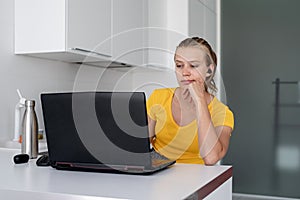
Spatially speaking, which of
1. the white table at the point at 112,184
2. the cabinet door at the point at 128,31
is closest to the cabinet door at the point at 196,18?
the cabinet door at the point at 128,31

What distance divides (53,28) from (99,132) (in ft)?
3.80

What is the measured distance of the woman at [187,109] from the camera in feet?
5.05

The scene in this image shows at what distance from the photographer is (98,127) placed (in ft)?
3.38

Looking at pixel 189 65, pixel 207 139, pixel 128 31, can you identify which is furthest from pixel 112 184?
pixel 128 31

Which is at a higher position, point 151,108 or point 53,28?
point 53,28

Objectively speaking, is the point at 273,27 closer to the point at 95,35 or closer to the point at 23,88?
the point at 95,35

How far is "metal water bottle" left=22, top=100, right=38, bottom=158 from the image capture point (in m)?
1.38

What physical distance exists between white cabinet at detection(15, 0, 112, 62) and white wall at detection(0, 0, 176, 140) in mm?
60

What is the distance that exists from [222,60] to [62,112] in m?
2.85

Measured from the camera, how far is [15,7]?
211cm

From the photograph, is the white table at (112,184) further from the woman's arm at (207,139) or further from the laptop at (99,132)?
the woman's arm at (207,139)

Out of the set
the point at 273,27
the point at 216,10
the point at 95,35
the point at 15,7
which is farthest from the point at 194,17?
the point at 15,7

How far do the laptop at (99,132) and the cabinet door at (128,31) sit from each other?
150 centimetres

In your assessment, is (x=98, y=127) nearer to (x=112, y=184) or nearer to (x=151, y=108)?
(x=112, y=184)
